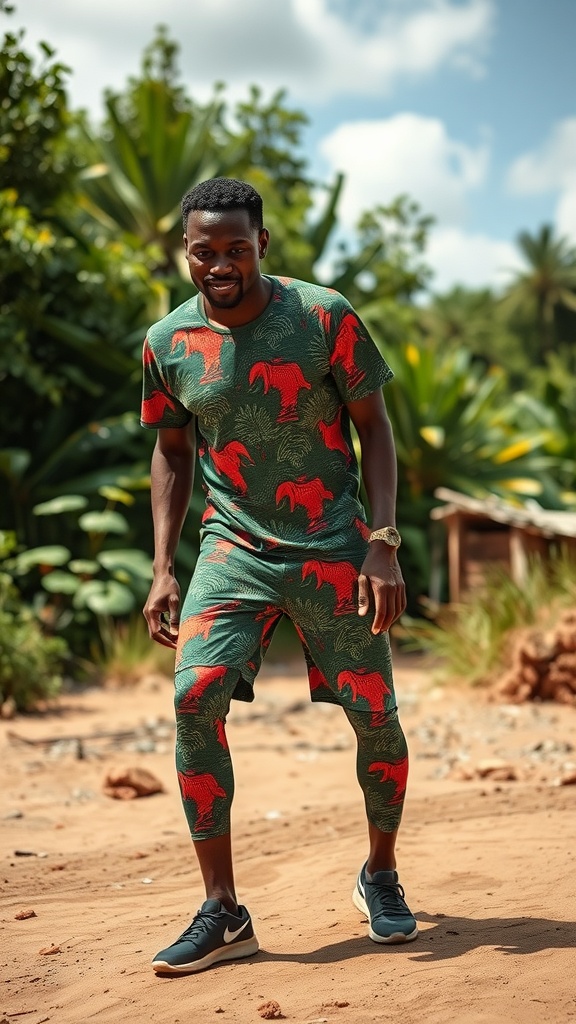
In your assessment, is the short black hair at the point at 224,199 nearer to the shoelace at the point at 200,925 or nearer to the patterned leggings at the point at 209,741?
the patterned leggings at the point at 209,741

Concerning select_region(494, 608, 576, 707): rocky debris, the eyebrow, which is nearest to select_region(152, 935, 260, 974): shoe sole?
the eyebrow

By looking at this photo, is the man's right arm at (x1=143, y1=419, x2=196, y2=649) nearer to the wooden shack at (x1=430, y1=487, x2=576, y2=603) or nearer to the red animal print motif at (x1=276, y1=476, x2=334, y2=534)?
the red animal print motif at (x1=276, y1=476, x2=334, y2=534)

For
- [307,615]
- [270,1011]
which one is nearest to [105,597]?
[307,615]

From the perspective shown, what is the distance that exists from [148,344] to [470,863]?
210cm

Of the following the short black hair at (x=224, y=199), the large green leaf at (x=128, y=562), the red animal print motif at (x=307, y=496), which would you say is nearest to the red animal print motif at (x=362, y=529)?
the red animal print motif at (x=307, y=496)

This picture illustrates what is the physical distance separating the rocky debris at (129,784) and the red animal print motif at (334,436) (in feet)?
9.40

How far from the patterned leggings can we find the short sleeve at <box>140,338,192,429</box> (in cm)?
76

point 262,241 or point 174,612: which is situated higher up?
point 262,241

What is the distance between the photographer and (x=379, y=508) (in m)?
3.15

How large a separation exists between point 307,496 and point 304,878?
152 cm

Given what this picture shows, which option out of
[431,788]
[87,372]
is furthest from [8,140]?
[431,788]

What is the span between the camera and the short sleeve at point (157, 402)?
10.8 feet

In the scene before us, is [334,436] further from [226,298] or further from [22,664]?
[22,664]

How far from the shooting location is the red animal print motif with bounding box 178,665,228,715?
297 centimetres
